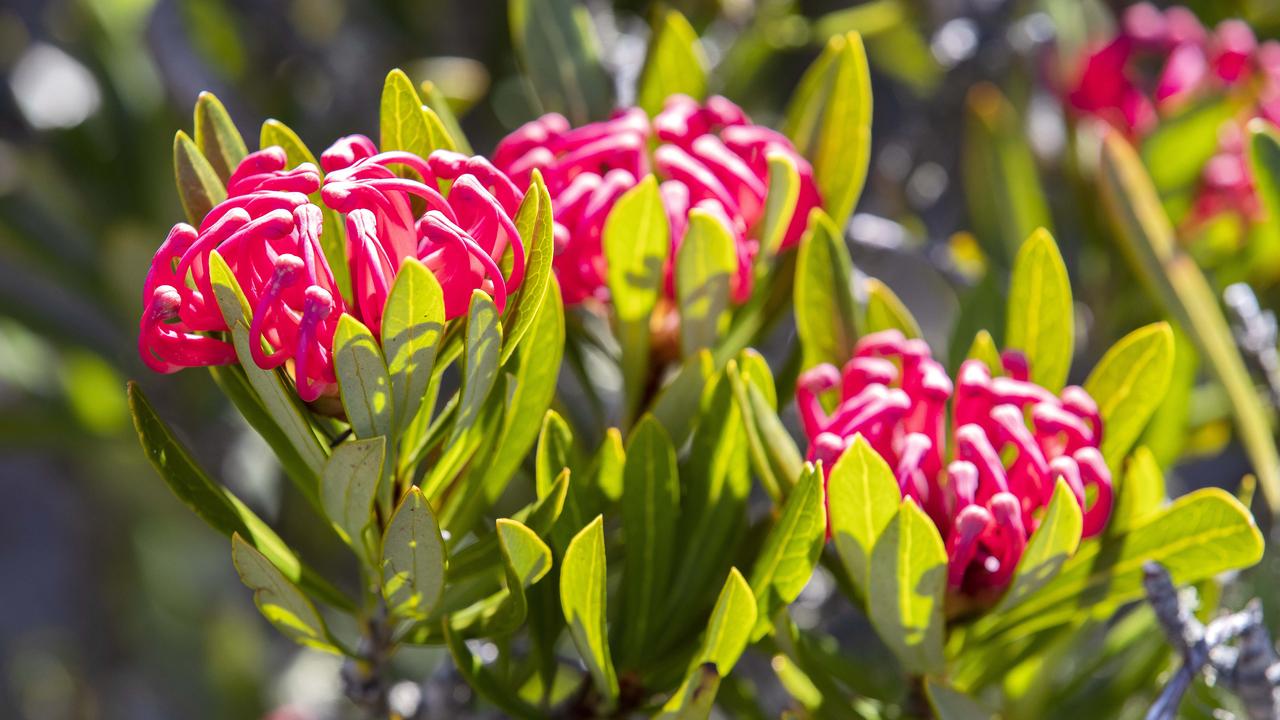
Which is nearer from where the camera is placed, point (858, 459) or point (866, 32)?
point (858, 459)

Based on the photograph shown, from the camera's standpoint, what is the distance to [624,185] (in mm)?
686

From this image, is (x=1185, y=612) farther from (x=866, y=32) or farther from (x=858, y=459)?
(x=866, y=32)

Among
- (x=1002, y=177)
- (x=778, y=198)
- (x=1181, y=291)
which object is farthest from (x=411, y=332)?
(x=1002, y=177)

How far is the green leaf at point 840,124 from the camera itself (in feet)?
2.50

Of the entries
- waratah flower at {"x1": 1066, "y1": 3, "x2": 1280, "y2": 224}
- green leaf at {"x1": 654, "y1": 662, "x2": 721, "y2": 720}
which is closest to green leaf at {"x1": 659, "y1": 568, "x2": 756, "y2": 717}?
green leaf at {"x1": 654, "y1": 662, "x2": 721, "y2": 720}

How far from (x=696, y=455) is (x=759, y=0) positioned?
0.70 m

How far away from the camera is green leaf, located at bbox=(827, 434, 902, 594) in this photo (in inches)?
22.5

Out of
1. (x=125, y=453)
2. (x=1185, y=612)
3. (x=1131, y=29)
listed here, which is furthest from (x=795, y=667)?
(x=125, y=453)

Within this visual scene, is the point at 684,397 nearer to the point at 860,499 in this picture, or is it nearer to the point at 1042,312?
the point at 860,499

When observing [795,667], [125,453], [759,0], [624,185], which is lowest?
[125,453]

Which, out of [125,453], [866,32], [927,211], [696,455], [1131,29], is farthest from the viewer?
[125,453]

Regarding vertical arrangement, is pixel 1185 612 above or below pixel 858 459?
below

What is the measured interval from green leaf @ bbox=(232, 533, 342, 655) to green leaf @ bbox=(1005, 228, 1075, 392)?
0.42 meters

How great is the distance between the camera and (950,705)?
2.06 feet
